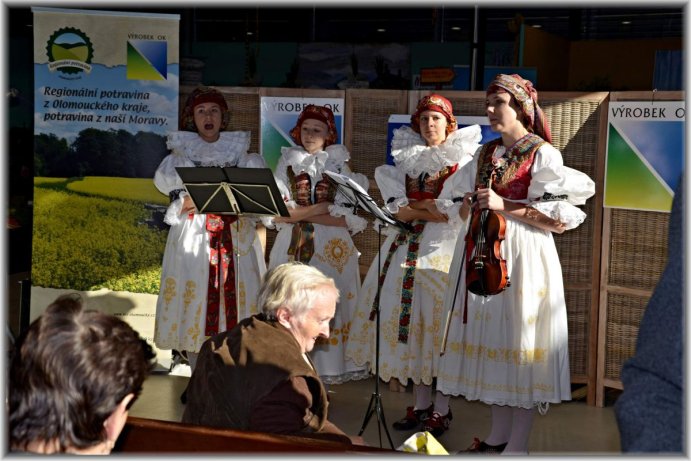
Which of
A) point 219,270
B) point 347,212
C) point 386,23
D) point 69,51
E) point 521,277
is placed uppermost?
point 386,23

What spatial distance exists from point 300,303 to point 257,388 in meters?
0.40

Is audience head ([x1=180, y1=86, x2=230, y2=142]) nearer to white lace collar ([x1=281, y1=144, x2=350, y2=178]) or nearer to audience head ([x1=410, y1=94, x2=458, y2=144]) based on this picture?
white lace collar ([x1=281, y1=144, x2=350, y2=178])

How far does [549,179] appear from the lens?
4145 millimetres

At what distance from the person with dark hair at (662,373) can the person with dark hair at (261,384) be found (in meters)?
1.51

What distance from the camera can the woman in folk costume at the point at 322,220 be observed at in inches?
205

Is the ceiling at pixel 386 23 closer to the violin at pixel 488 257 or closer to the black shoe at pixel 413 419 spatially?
the black shoe at pixel 413 419

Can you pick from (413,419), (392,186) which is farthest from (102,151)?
(413,419)

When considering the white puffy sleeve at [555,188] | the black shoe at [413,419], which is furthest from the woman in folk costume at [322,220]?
the white puffy sleeve at [555,188]

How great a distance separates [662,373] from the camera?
1.15 meters

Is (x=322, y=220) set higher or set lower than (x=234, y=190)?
lower

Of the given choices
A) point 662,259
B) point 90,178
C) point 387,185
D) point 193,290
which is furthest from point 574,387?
point 90,178

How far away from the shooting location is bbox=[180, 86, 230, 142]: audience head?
5.32 m

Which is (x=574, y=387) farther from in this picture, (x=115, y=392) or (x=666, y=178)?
(x=115, y=392)

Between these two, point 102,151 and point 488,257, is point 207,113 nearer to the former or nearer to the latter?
point 102,151
